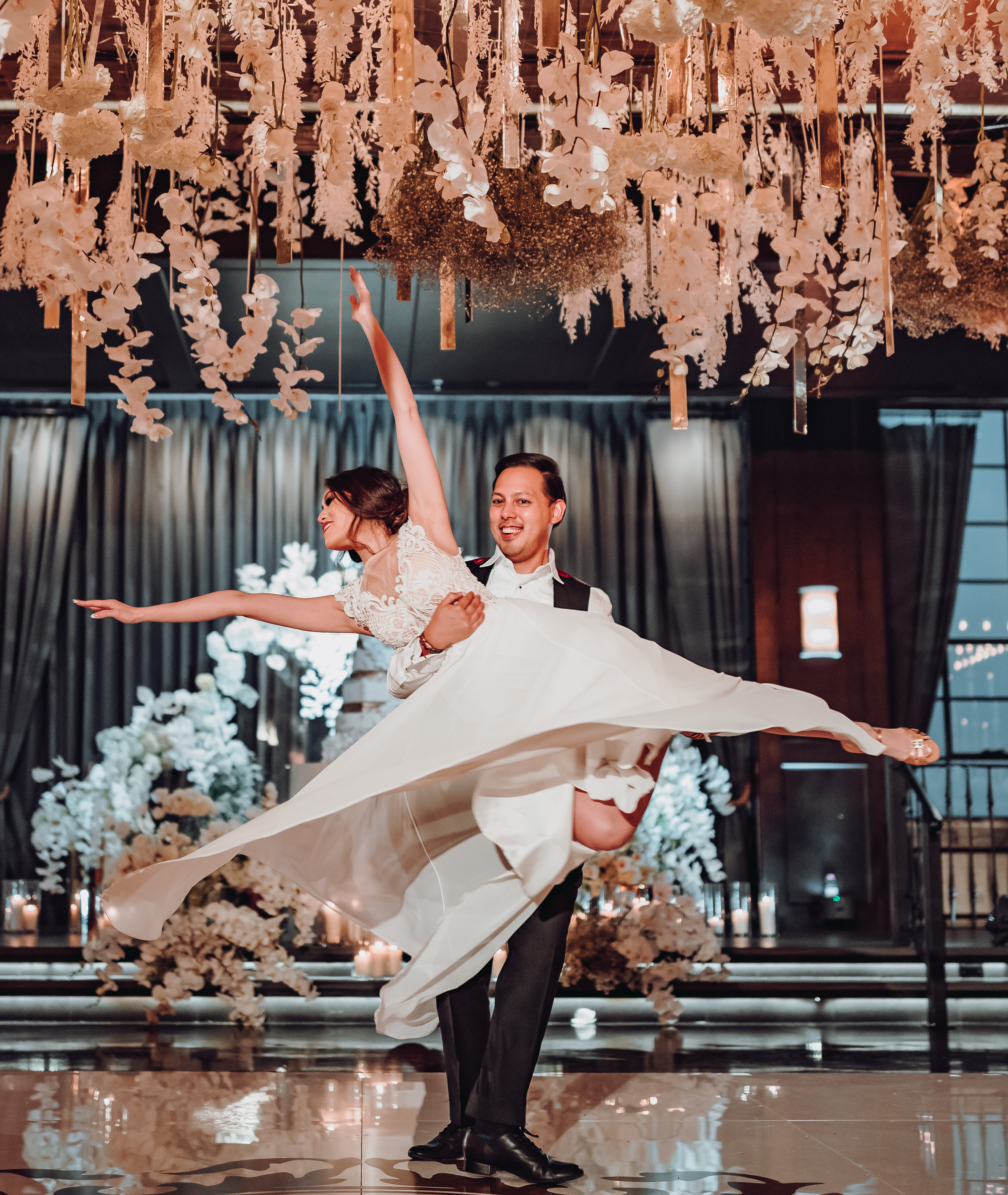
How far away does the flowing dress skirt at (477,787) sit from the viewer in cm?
201

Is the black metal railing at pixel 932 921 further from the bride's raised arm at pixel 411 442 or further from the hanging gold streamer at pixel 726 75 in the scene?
the hanging gold streamer at pixel 726 75

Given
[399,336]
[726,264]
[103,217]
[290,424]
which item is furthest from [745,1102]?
[290,424]

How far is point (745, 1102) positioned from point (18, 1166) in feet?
5.12

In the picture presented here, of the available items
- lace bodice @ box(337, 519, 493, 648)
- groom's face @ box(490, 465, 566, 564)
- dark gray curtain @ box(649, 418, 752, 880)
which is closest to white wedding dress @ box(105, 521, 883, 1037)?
lace bodice @ box(337, 519, 493, 648)

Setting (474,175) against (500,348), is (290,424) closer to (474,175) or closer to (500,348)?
(500,348)

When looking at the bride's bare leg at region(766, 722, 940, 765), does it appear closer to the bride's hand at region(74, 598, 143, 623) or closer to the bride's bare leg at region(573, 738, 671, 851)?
the bride's bare leg at region(573, 738, 671, 851)

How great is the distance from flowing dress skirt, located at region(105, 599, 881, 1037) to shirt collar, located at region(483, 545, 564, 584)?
0.27m

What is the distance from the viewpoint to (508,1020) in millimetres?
2059

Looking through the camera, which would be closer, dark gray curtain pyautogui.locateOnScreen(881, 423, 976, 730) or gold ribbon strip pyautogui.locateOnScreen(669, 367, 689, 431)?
gold ribbon strip pyautogui.locateOnScreen(669, 367, 689, 431)

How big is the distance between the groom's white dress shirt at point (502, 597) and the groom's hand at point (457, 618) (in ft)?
0.33

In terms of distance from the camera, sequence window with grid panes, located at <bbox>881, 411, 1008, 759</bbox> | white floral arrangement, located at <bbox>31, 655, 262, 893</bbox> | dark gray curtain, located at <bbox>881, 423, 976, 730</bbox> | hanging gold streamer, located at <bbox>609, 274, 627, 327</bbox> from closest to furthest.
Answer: hanging gold streamer, located at <bbox>609, 274, 627, 327</bbox> < white floral arrangement, located at <bbox>31, 655, 262, 893</bbox> < dark gray curtain, located at <bbox>881, 423, 976, 730</bbox> < window with grid panes, located at <bbox>881, 411, 1008, 759</bbox>

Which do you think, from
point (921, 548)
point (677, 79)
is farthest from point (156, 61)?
point (921, 548)

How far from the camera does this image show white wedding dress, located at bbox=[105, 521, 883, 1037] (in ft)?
6.61

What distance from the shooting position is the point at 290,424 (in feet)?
26.7
